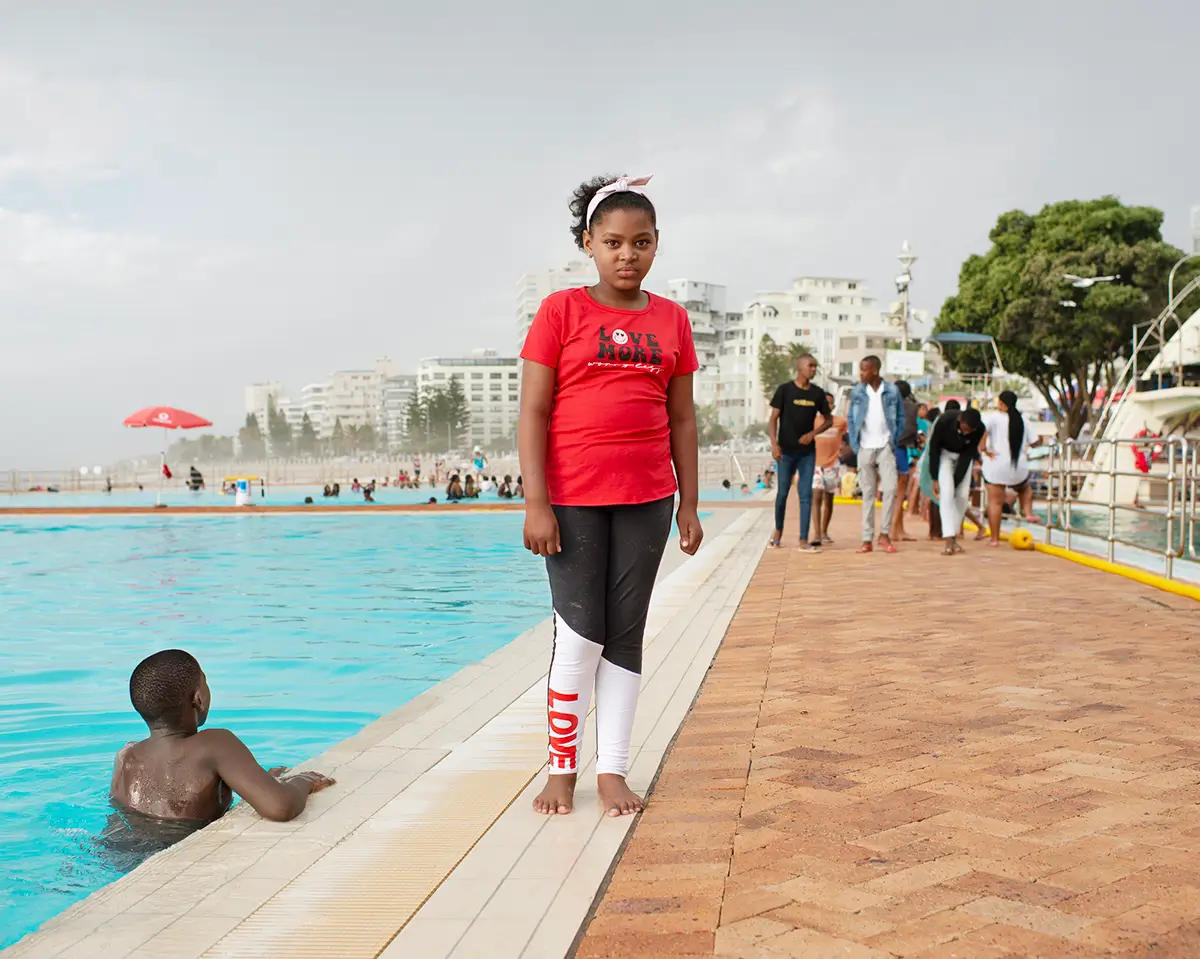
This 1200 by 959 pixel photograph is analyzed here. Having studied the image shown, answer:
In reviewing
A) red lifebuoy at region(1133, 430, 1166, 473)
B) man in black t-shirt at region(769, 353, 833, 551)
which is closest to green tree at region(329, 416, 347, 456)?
red lifebuoy at region(1133, 430, 1166, 473)

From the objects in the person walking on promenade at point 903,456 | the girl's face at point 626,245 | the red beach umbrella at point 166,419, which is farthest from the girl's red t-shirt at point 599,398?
the red beach umbrella at point 166,419

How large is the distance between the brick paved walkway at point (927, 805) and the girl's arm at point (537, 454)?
2.95 ft

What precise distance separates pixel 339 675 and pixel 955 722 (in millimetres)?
4774

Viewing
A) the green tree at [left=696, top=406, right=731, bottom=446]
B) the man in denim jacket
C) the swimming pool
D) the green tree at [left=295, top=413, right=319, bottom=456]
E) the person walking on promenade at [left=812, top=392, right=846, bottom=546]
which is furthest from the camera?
the green tree at [left=295, top=413, right=319, bottom=456]

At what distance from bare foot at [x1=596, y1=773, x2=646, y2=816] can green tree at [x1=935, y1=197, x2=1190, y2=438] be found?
133 feet

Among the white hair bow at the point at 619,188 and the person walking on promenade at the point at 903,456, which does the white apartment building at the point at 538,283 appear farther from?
the white hair bow at the point at 619,188

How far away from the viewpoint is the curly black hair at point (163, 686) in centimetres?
359

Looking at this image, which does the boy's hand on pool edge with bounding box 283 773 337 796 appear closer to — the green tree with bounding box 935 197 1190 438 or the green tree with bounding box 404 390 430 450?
the green tree with bounding box 935 197 1190 438

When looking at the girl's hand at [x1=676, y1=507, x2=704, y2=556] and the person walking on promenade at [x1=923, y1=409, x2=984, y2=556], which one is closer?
the girl's hand at [x1=676, y1=507, x2=704, y2=556]

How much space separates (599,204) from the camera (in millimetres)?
3326

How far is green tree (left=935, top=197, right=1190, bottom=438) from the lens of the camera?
4072cm

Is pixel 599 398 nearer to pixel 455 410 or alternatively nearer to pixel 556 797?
pixel 556 797

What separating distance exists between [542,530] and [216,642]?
6.70 m

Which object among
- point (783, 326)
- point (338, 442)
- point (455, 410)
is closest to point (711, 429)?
point (783, 326)
